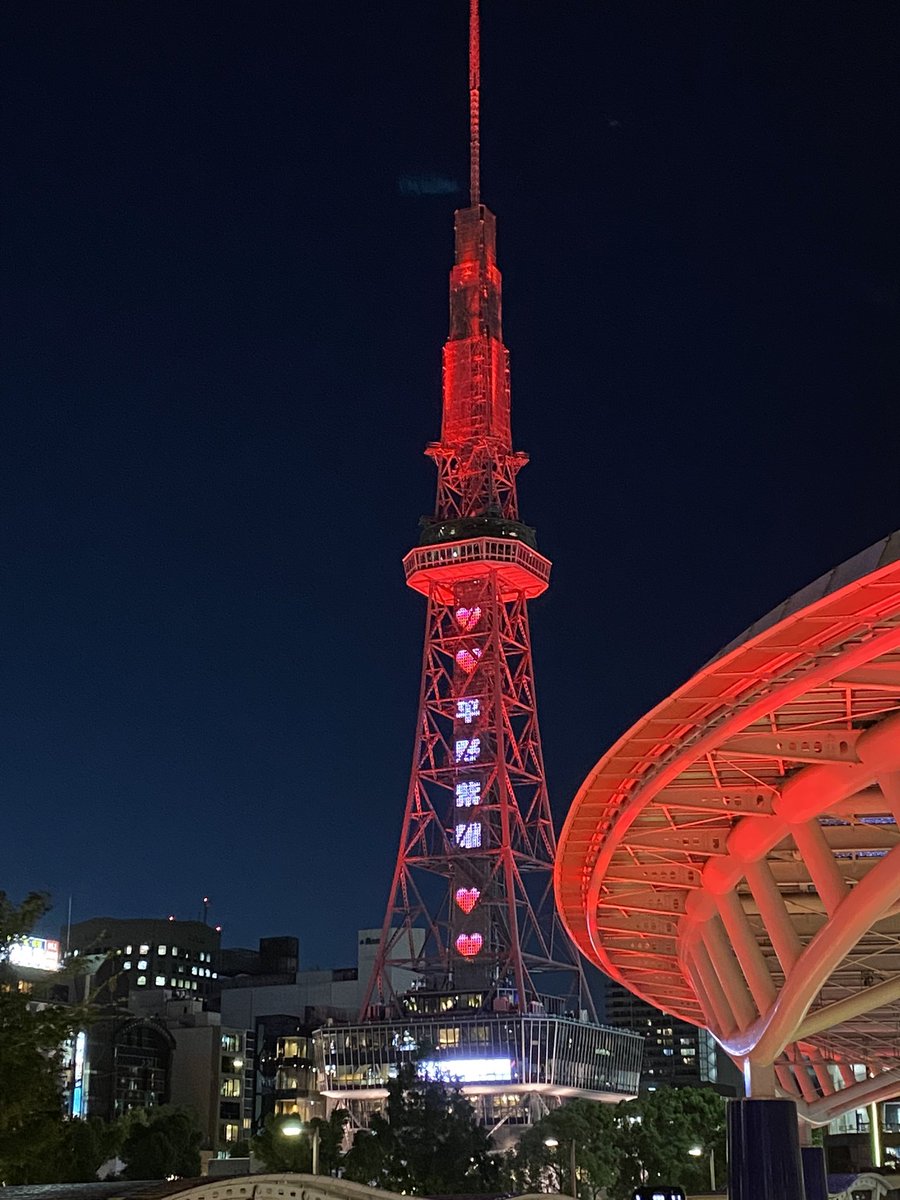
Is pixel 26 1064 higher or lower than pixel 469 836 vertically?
lower

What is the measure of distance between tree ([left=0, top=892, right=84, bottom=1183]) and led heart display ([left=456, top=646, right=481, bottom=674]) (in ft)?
307

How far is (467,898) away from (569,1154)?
46.1 metres

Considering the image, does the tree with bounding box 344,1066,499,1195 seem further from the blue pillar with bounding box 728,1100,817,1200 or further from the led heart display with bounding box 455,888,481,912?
the led heart display with bounding box 455,888,481,912

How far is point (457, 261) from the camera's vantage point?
128 m

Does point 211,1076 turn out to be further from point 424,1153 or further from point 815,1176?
point 815,1176

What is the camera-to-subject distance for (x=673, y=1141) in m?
65.4

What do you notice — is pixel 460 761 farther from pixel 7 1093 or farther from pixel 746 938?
pixel 7 1093

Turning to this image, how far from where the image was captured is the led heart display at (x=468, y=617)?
119750mm

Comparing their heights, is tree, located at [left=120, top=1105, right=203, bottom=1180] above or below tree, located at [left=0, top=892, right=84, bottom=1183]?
below

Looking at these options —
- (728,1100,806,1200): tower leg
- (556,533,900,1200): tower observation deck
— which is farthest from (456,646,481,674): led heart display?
(728,1100,806,1200): tower leg

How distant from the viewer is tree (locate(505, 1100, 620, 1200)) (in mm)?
64625

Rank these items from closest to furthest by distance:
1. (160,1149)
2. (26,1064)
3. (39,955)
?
(26,1064), (160,1149), (39,955)

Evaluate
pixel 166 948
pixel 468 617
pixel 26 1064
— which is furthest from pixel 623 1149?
pixel 166 948

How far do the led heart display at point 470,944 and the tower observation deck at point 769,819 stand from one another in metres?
74.4
